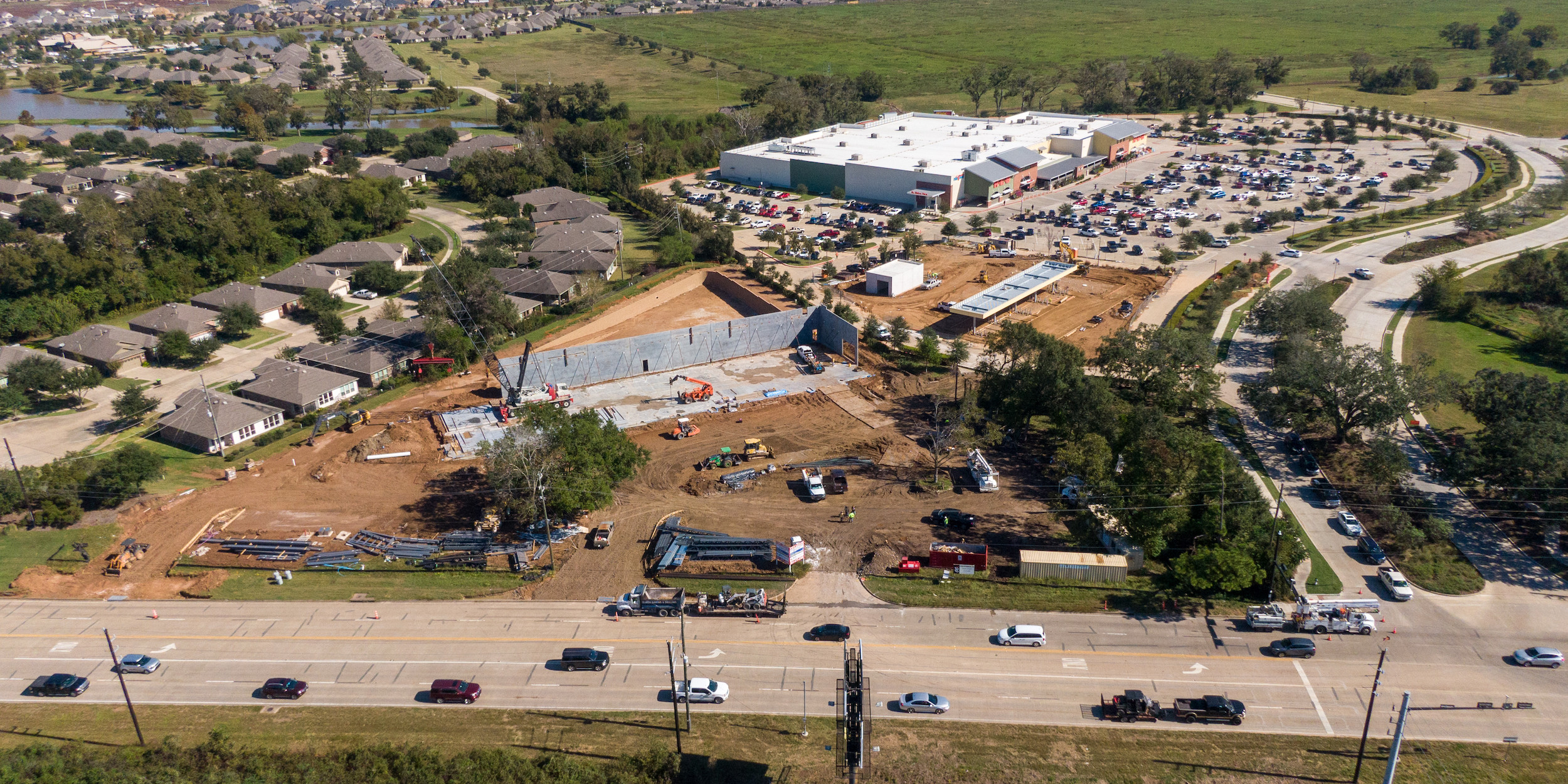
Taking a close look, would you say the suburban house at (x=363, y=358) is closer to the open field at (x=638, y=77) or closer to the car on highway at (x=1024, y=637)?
the car on highway at (x=1024, y=637)

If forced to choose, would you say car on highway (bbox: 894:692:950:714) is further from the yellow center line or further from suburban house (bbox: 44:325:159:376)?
suburban house (bbox: 44:325:159:376)

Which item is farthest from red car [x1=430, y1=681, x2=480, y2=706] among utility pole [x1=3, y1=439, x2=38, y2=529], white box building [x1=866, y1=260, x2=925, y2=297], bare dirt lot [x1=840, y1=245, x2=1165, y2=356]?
white box building [x1=866, y1=260, x2=925, y2=297]

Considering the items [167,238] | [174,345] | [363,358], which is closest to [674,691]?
[363,358]

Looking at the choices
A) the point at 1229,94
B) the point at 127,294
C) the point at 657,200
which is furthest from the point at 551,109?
the point at 1229,94

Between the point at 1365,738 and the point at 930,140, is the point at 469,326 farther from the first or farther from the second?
the point at 930,140

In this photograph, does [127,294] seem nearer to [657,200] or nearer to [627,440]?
[657,200]
